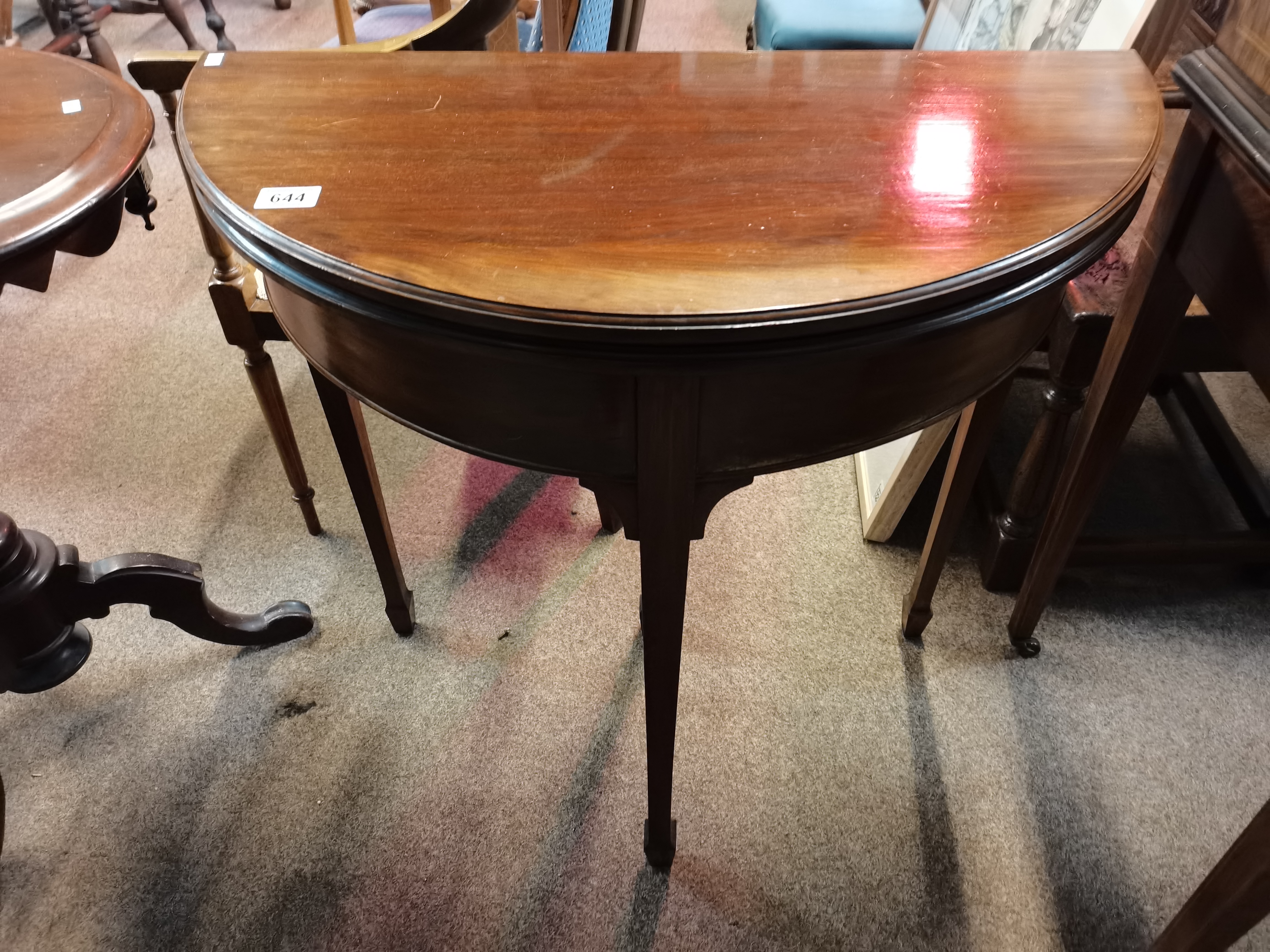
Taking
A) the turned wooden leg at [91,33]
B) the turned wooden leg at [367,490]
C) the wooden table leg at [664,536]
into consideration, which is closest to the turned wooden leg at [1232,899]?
the wooden table leg at [664,536]

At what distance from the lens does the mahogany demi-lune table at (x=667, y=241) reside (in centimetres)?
50

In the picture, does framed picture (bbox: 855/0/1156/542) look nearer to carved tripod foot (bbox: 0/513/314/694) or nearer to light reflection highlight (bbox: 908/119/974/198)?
light reflection highlight (bbox: 908/119/974/198)

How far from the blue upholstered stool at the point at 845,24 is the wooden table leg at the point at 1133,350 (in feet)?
3.94

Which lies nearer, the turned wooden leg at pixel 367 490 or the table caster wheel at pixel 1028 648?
the turned wooden leg at pixel 367 490

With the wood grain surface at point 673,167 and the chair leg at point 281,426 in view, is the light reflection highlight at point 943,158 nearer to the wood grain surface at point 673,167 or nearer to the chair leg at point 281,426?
the wood grain surface at point 673,167

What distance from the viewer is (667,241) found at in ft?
1.77

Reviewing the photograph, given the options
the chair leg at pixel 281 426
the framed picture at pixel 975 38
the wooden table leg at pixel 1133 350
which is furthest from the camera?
the chair leg at pixel 281 426

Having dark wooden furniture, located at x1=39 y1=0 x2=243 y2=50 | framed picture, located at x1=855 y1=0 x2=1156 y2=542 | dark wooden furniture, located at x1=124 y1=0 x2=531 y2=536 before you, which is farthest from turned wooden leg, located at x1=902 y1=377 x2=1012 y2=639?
dark wooden furniture, located at x1=39 y1=0 x2=243 y2=50

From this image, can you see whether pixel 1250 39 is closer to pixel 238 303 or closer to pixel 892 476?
pixel 892 476

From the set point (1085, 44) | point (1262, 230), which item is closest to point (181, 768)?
point (1262, 230)

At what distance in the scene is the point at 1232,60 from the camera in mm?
667

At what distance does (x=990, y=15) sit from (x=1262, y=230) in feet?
2.68

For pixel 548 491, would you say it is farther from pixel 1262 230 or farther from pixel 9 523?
pixel 1262 230

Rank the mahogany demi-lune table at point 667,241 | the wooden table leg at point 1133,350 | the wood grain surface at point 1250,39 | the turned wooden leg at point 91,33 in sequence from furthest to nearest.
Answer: the turned wooden leg at point 91,33, the wooden table leg at point 1133,350, the wood grain surface at point 1250,39, the mahogany demi-lune table at point 667,241
